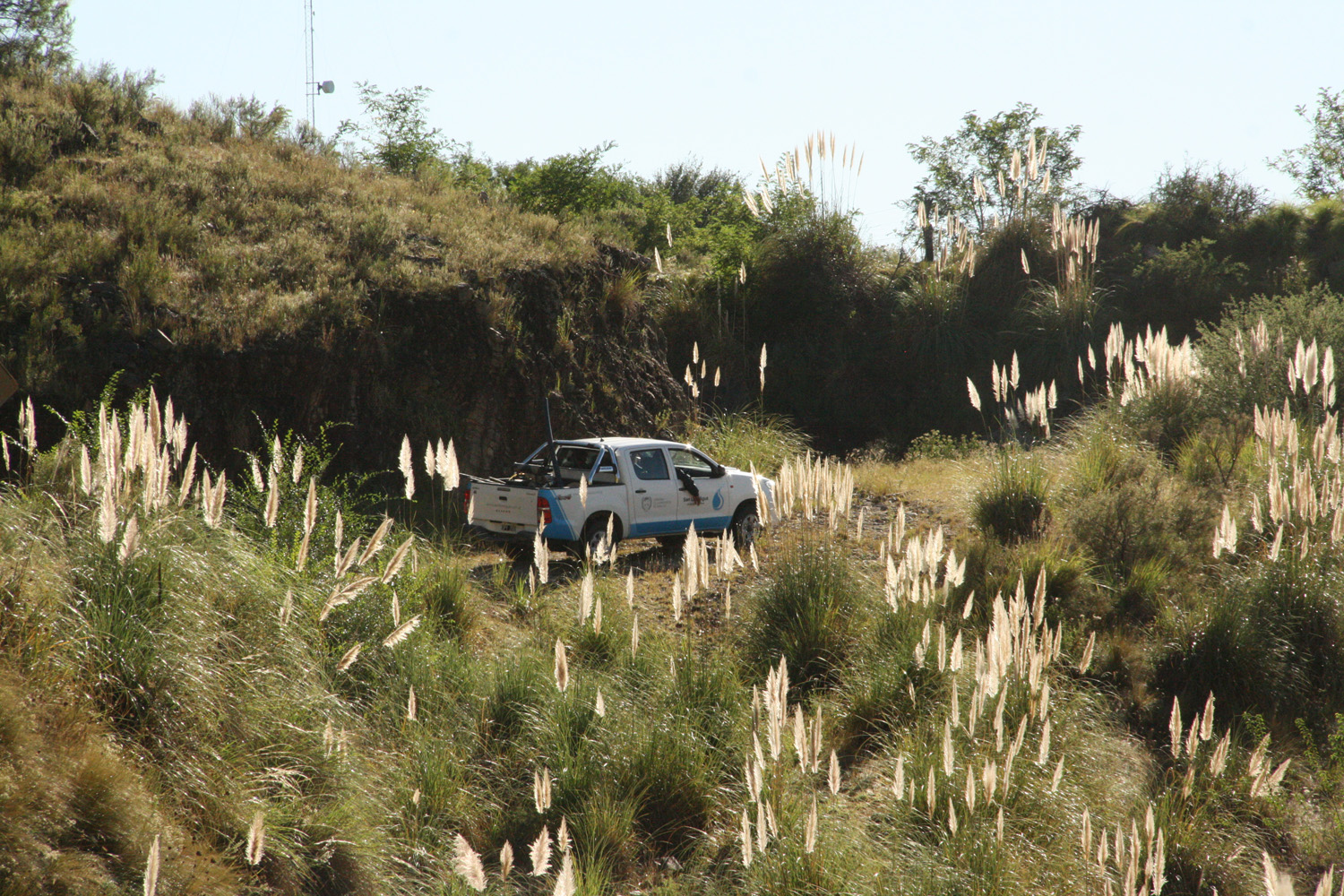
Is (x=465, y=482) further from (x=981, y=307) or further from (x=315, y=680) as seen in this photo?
(x=981, y=307)

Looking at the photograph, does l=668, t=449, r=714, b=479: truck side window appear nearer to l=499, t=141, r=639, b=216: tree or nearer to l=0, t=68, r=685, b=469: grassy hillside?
l=0, t=68, r=685, b=469: grassy hillside

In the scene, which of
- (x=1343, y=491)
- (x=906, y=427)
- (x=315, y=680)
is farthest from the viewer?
(x=906, y=427)

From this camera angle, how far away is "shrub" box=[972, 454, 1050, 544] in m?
11.1

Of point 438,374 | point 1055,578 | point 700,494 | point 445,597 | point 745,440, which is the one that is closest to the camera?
point 445,597

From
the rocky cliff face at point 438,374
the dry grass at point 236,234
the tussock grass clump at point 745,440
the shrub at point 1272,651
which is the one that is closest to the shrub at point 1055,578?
the shrub at point 1272,651

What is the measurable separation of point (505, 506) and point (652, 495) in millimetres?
2028

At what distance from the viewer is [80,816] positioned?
4262 millimetres

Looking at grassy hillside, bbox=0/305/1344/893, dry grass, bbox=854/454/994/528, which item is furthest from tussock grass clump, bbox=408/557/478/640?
dry grass, bbox=854/454/994/528

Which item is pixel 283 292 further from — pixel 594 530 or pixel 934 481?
pixel 934 481

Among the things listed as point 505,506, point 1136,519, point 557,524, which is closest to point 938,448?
point 1136,519

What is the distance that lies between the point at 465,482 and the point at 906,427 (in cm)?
1099

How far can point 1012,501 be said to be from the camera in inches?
441

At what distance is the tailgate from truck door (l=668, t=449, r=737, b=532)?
2.31 meters

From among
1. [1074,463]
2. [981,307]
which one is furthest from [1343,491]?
[981,307]
